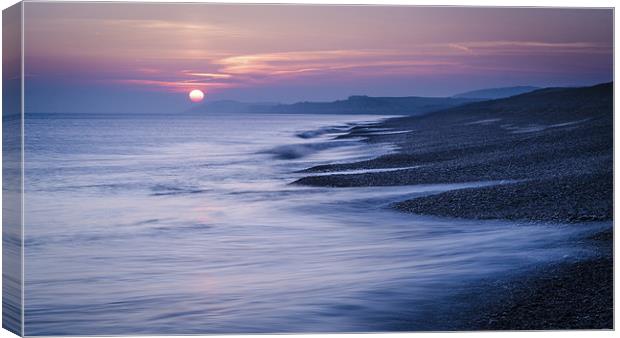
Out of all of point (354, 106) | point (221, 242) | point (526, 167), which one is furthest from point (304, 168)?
point (526, 167)

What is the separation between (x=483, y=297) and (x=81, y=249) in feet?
10.3

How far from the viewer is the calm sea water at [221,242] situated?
32.8 feet

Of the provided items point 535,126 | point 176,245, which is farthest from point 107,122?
point 535,126

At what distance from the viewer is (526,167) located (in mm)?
10797

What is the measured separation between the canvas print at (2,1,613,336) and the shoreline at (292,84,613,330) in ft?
0.06

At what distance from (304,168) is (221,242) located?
0.92 metres

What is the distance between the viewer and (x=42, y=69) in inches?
392

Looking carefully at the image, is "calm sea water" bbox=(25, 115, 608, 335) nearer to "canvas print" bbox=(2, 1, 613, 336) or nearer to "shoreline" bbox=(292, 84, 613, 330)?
"canvas print" bbox=(2, 1, 613, 336)

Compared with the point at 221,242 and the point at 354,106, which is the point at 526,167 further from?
the point at 221,242

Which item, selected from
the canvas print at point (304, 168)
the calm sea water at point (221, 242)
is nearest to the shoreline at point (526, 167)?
the canvas print at point (304, 168)

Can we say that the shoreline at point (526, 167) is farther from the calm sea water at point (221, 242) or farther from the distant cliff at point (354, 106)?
the calm sea water at point (221, 242)

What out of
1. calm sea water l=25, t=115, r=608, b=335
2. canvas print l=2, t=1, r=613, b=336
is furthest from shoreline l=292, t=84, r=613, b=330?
calm sea water l=25, t=115, r=608, b=335

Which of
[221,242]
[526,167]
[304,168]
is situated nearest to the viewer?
[221,242]

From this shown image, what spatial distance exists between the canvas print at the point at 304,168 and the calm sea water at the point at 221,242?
2cm
